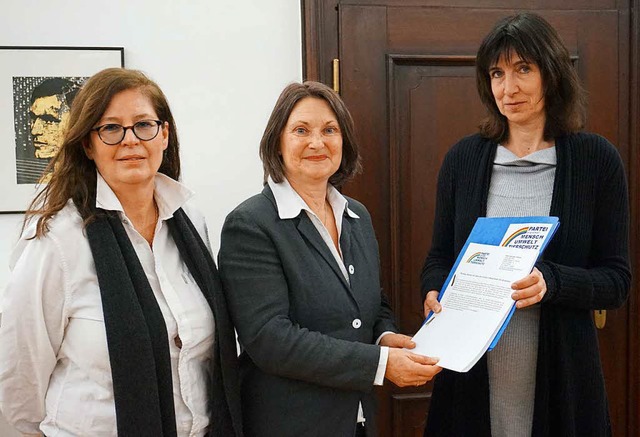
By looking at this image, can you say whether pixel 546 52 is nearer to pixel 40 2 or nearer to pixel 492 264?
pixel 492 264

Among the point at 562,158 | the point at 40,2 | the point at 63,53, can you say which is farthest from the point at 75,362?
the point at 40,2

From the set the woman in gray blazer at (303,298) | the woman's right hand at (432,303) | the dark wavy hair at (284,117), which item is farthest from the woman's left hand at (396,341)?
the dark wavy hair at (284,117)

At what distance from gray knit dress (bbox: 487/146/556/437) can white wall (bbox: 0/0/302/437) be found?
108cm

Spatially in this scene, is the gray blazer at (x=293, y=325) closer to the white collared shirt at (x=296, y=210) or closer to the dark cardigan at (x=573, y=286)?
the white collared shirt at (x=296, y=210)

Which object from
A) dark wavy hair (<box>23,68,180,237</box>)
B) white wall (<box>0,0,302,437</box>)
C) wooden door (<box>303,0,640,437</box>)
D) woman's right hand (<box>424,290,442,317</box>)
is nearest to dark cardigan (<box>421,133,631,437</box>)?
woman's right hand (<box>424,290,442,317</box>)

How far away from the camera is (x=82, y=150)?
4.79ft

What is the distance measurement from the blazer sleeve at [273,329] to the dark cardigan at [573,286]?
1.19 ft

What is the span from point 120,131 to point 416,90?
1348 mm

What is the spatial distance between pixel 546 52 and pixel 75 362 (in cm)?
130

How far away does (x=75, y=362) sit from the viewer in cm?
138

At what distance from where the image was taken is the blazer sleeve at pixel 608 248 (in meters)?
1.60

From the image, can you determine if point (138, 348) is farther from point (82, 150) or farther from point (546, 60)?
point (546, 60)

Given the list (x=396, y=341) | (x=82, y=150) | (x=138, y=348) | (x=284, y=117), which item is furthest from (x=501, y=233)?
(x=82, y=150)

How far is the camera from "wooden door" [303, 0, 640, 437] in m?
2.44
